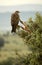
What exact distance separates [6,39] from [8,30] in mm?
103

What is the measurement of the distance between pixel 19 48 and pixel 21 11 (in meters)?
0.42

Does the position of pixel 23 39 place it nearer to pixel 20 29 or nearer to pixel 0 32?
pixel 20 29

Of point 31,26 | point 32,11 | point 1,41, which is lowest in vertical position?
point 1,41

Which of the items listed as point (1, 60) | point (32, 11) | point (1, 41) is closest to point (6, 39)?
point (1, 41)

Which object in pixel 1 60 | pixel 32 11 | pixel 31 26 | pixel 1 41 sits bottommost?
pixel 1 60

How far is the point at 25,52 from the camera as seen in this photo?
8.10 feet

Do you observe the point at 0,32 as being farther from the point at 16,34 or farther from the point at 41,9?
the point at 41,9

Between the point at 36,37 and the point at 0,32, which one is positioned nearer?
the point at 36,37

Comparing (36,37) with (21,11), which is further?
(21,11)

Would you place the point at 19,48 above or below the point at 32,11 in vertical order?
below

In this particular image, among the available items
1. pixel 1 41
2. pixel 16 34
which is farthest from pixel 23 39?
pixel 1 41

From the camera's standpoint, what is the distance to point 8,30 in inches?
98.3

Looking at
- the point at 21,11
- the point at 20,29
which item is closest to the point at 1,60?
the point at 20,29

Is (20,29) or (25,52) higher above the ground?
(20,29)
